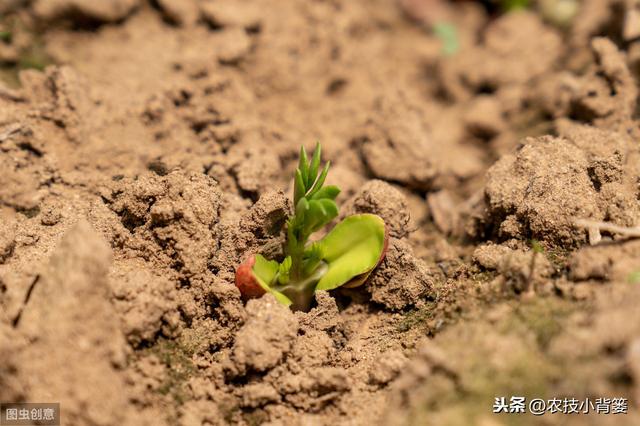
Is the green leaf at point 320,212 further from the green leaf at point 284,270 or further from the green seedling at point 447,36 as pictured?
the green seedling at point 447,36

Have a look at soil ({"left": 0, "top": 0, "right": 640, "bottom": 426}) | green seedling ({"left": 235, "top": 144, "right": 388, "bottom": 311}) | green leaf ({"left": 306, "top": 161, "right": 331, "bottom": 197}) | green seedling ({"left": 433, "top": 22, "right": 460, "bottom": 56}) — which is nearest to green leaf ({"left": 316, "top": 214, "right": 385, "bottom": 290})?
green seedling ({"left": 235, "top": 144, "right": 388, "bottom": 311})

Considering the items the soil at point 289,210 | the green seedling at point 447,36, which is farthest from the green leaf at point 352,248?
the green seedling at point 447,36

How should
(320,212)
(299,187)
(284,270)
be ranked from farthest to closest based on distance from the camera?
(284,270)
(299,187)
(320,212)

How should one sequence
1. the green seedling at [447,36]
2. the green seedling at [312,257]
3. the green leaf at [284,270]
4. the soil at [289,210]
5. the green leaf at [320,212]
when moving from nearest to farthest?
the soil at [289,210], the green leaf at [320,212], the green seedling at [312,257], the green leaf at [284,270], the green seedling at [447,36]

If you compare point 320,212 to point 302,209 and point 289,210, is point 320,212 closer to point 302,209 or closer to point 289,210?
point 302,209

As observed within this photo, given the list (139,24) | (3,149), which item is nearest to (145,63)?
(139,24)

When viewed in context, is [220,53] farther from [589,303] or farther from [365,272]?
[589,303]

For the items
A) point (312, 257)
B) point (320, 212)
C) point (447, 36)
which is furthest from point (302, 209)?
point (447, 36)

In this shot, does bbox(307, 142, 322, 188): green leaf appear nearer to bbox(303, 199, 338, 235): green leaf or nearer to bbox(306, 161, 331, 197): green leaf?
bbox(306, 161, 331, 197): green leaf
